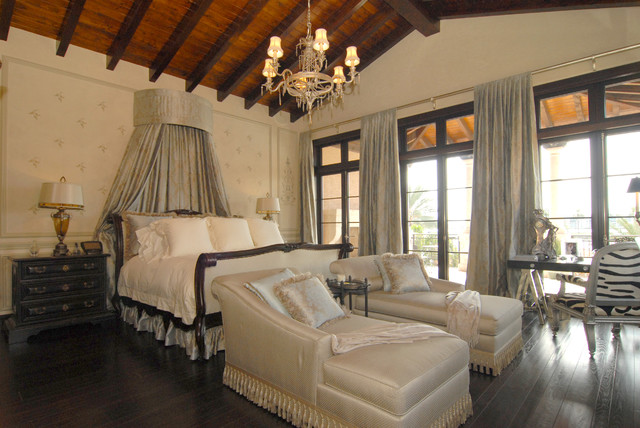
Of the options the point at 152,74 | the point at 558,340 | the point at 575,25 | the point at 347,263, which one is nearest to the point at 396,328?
the point at 347,263

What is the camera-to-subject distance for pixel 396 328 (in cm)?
202

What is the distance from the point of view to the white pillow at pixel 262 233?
4366mm

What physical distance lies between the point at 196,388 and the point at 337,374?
3.81 ft

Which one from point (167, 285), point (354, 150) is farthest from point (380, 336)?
point (354, 150)

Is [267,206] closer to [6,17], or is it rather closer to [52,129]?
[52,129]

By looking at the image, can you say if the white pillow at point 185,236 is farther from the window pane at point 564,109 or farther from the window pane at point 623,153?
the window pane at point 623,153

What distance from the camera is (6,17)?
3.56m

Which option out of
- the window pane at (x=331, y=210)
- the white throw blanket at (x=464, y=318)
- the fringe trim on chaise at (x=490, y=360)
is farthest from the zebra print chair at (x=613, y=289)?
the window pane at (x=331, y=210)

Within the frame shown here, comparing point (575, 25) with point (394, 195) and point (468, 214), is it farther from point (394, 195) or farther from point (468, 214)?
point (394, 195)

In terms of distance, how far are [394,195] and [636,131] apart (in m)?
2.92

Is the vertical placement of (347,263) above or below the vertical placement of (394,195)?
below

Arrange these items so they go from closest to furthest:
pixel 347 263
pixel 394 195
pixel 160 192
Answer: pixel 347 263, pixel 160 192, pixel 394 195

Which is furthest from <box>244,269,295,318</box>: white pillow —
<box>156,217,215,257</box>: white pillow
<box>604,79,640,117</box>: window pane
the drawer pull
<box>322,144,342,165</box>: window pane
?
<box>322,144,342,165</box>: window pane

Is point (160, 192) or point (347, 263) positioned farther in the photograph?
A: point (160, 192)
